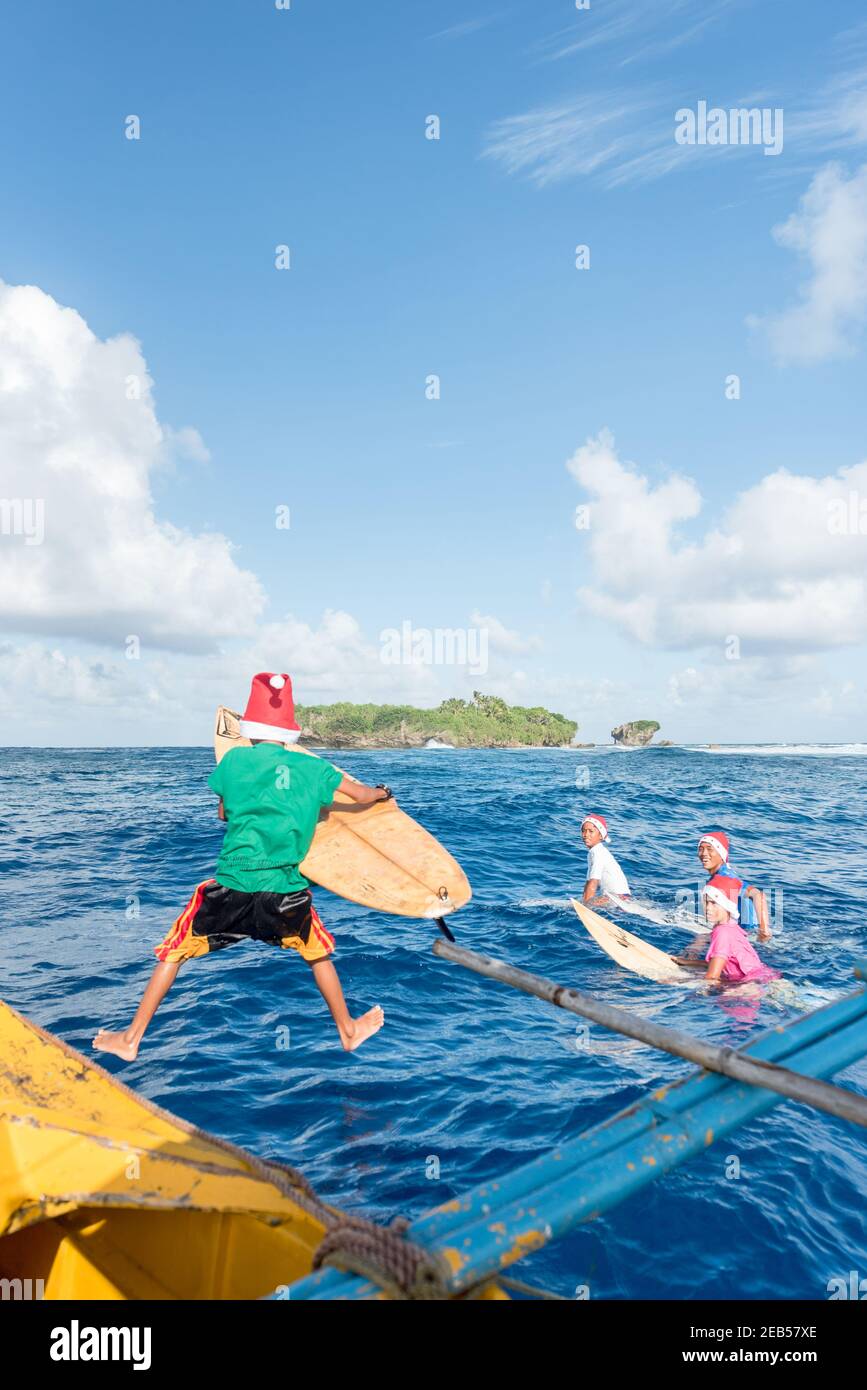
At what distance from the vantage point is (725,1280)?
12.0ft

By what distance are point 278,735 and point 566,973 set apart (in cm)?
521

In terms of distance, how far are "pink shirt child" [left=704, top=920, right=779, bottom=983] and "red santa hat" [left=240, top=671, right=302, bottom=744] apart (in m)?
5.59

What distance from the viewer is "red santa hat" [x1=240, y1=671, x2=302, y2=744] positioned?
15.4 ft

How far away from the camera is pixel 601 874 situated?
11.0m

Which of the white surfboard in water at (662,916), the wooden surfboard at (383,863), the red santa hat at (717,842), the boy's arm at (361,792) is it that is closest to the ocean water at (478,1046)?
the white surfboard in water at (662,916)

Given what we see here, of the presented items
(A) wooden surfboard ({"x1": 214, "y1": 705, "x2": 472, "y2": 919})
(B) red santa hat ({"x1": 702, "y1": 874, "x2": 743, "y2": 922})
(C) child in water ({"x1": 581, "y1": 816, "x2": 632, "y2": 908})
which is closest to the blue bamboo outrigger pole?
(A) wooden surfboard ({"x1": 214, "y1": 705, "x2": 472, "y2": 919})

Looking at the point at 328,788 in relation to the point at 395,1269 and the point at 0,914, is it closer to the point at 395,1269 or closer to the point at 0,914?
the point at 395,1269

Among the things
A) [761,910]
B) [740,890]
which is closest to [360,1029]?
[740,890]

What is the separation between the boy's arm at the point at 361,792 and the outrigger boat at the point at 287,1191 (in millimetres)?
1750

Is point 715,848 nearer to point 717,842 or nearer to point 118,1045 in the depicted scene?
point 717,842

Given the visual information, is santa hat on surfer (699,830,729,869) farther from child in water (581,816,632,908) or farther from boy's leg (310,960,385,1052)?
boy's leg (310,960,385,1052)

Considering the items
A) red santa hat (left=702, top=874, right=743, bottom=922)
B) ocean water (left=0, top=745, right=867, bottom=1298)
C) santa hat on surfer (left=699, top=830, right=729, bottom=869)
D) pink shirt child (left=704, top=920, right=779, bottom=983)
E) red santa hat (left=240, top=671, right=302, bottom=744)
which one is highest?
red santa hat (left=240, top=671, right=302, bottom=744)

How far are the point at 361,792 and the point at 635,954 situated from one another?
5.04 meters

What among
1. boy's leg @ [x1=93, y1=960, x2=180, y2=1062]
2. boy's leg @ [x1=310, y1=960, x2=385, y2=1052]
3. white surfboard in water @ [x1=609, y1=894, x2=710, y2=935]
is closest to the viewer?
boy's leg @ [x1=93, y1=960, x2=180, y2=1062]
